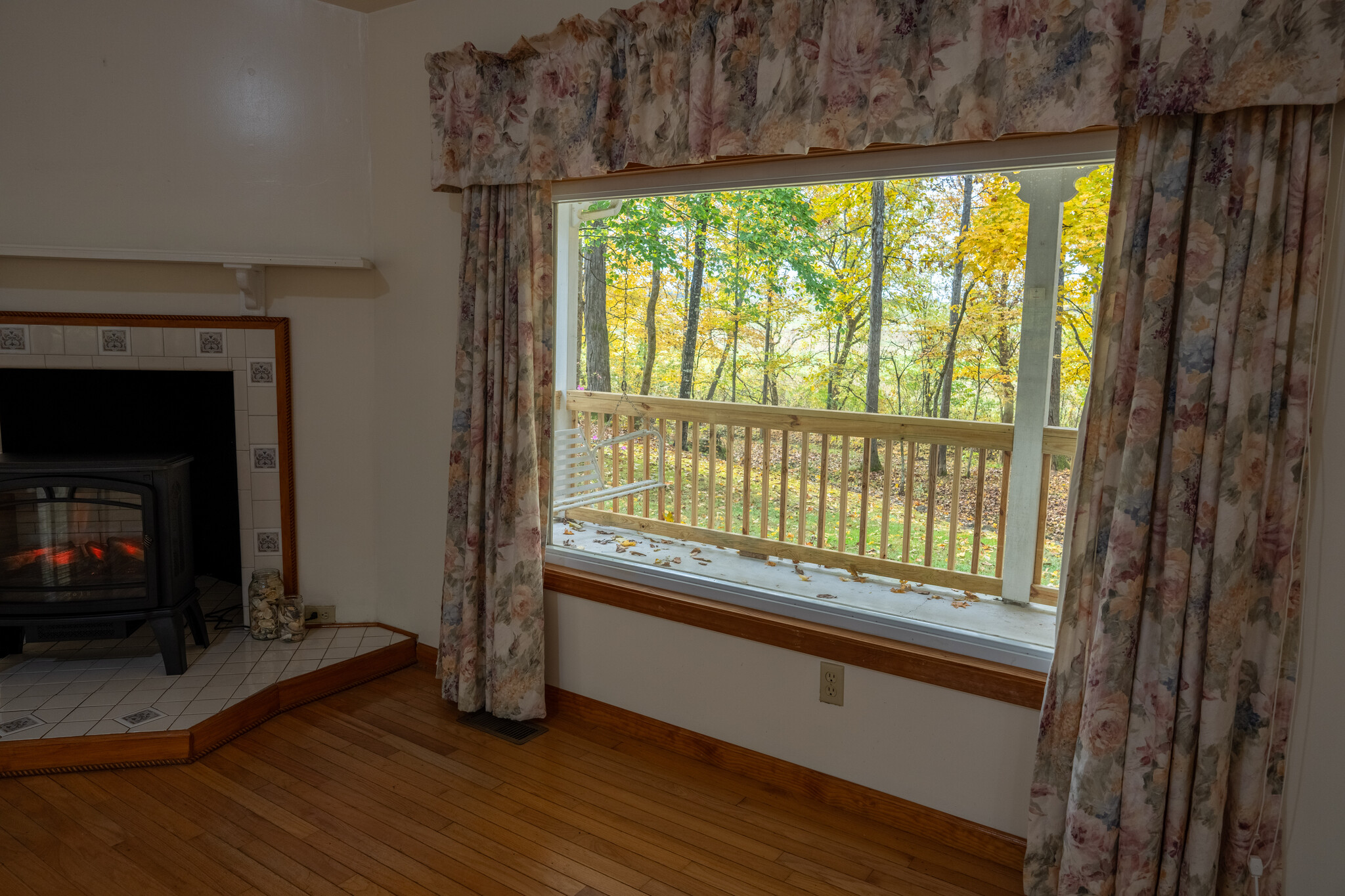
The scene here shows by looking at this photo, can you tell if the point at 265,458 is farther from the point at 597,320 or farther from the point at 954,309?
the point at 954,309

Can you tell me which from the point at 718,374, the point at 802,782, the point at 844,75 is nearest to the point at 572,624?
the point at 802,782

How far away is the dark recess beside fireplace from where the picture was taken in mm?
3238

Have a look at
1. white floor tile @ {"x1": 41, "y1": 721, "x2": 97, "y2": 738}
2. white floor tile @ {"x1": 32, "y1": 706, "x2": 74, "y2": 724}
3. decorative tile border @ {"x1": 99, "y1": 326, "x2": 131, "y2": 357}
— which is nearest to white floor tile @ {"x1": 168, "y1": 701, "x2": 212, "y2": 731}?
white floor tile @ {"x1": 41, "y1": 721, "x2": 97, "y2": 738}

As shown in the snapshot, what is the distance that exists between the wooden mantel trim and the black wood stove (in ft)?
4.41

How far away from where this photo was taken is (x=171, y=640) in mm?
2971

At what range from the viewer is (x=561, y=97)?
8.89 feet

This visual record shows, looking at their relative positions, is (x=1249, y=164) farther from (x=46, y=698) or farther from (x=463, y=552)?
(x=46, y=698)

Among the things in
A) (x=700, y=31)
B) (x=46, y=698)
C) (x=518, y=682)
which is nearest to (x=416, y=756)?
(x=518, y=682)

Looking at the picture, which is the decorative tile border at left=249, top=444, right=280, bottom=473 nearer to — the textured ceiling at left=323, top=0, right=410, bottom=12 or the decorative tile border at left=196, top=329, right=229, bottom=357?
the decorative tile border at left=196, top=329, right=229, bottom=357

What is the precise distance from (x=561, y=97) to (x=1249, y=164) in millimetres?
1896

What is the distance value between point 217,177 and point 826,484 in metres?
2.82

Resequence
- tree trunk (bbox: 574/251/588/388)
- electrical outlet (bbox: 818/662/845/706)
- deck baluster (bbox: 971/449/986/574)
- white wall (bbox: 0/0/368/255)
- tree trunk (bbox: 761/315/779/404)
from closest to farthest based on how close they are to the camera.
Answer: electrical outlet (bbox: 818/662/845/706), white wall (bbox: 0/0/368/255), deck baluster (bbox: 971/449/986/574), tree trunk (bbox: 574/251/588/388), tree trunk (bbox: 761/315/779/404)

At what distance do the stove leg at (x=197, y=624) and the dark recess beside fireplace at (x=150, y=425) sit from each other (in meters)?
0.13

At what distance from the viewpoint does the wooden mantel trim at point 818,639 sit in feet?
7.18
